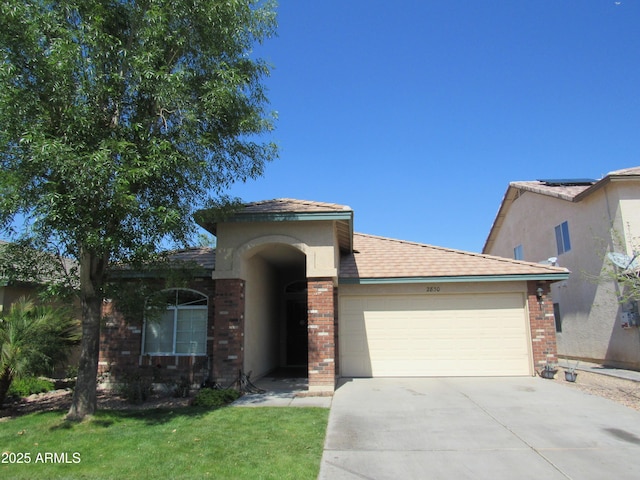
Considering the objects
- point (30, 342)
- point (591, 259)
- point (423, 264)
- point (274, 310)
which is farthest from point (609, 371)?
point (30, 342)

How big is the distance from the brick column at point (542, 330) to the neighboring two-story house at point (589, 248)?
1784mm

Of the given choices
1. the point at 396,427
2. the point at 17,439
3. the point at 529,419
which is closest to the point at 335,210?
the point at 396,427

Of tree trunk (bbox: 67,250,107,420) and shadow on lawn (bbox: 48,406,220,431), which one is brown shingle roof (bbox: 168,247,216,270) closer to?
tree trunk (bbox: 67,250,107,420)

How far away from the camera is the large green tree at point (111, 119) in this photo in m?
7.00

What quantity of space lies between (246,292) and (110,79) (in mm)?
5849

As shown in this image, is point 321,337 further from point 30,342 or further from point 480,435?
point 30,342

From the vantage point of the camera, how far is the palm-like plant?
875cm

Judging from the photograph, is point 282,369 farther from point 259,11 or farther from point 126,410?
point 259,11

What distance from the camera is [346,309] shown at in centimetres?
1325

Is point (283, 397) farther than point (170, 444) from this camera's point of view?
Yes

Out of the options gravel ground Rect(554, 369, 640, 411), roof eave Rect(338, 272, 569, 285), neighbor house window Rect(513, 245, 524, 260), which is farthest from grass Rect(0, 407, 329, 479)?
neighbor house window Rect(513, 245, 524, 260)

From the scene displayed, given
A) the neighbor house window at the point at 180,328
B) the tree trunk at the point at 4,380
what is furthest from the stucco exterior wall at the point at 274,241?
the tree trunk at the point at 4,380

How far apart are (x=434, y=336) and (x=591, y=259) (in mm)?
6907

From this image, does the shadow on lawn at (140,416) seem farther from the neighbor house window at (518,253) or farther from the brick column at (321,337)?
the neighbor house window at (518,253)
